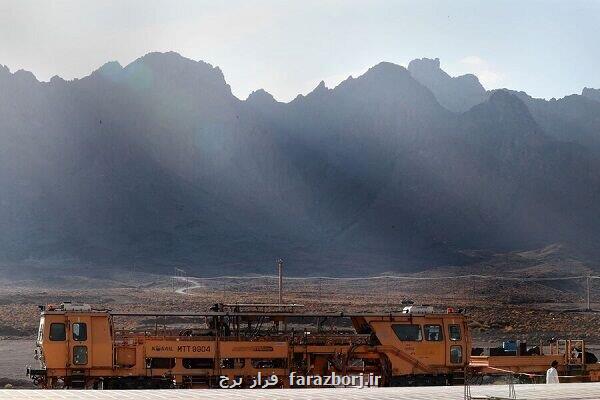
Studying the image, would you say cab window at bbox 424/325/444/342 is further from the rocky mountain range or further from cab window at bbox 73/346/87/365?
the rocky mountain range

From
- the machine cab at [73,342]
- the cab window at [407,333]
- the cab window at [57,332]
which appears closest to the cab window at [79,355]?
the machine cab at [73,342]

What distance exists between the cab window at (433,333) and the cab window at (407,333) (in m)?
0.20

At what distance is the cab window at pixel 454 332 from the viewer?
2945cm

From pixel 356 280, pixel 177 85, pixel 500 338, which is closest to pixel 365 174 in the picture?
pixel 177 85

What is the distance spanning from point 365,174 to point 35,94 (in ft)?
209

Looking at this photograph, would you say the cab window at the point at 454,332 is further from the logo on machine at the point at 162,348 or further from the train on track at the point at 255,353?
the logo on machine at the point at 162,348

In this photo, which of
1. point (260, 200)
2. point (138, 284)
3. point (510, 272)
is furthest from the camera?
point (260, 200)

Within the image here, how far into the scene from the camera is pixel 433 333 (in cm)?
2942

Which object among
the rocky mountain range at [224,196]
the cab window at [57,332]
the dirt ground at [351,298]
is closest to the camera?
the cab window at [57,332]

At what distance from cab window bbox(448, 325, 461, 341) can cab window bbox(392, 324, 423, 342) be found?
83 cm

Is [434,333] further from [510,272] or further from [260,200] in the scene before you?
[260,200]

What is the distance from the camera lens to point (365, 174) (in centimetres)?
19888

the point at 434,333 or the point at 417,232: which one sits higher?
the point at 417,232

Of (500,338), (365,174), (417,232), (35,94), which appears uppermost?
(35,94)
